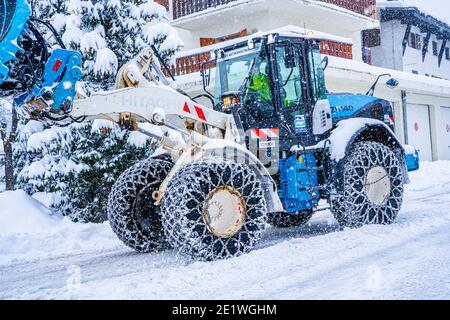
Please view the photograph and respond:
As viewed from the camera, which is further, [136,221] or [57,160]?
[57,160]

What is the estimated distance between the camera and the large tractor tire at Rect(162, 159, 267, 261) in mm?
5191

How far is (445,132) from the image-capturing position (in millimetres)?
23359

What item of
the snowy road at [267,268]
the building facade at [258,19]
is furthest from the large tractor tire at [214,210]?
the building facade at [258,19]

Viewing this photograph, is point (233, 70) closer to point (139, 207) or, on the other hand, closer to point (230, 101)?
point (230, 101)

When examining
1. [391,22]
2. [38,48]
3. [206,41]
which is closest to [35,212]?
[38,48]

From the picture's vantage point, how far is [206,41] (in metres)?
19.8

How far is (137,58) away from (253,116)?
1623 millimetres

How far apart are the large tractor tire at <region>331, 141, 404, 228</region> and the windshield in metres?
1.78

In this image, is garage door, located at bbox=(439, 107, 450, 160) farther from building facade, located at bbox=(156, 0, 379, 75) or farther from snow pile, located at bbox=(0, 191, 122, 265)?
snow pile, located at bbox=(0, 191, 122, 265)

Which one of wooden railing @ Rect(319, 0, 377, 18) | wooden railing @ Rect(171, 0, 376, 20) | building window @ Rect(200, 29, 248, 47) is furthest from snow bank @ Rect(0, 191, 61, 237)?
wooden railing @ Rect(319, 0, 377, 18)

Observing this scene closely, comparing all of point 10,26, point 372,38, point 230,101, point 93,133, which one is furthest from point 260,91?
point 372,38

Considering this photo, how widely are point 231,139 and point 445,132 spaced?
1967 cm

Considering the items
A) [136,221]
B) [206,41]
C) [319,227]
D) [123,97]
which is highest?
[206,41]
